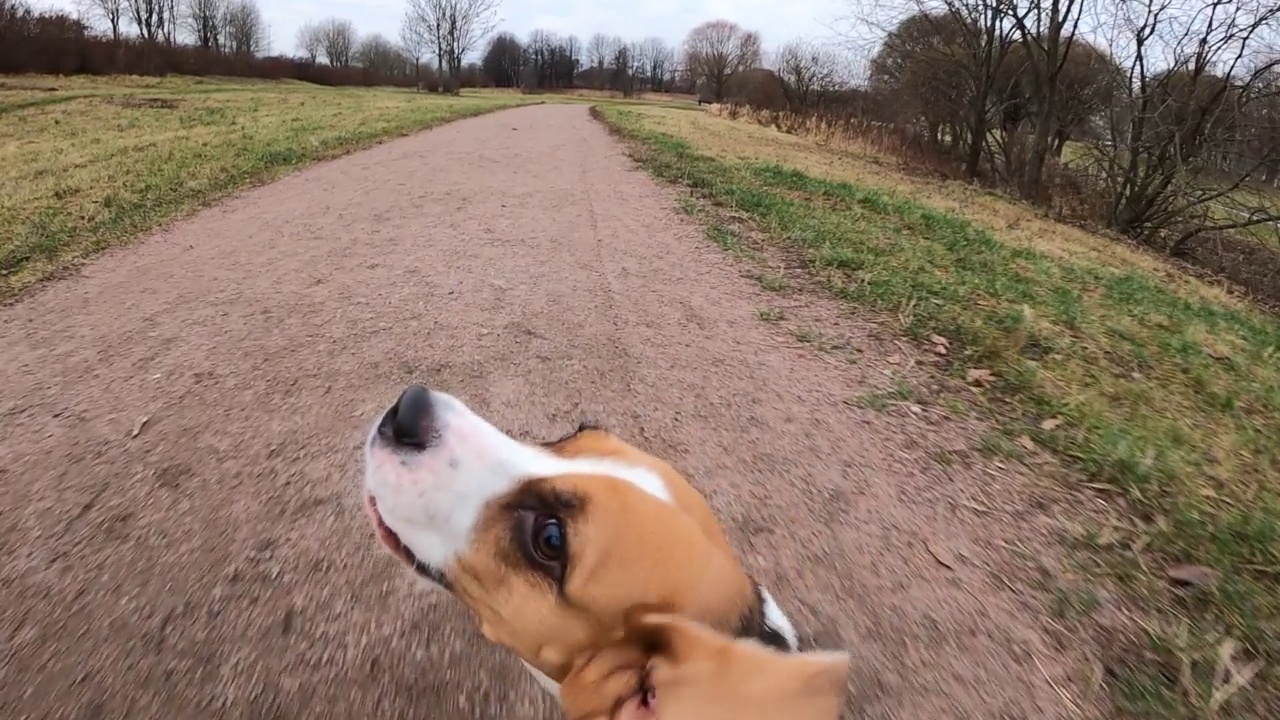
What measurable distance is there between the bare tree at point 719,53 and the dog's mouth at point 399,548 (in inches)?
2522

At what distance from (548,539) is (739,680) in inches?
23.0

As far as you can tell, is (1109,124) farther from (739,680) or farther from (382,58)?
(382,58)

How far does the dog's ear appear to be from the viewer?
1.25 metres

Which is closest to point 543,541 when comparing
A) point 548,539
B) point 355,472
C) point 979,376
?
point 548,539

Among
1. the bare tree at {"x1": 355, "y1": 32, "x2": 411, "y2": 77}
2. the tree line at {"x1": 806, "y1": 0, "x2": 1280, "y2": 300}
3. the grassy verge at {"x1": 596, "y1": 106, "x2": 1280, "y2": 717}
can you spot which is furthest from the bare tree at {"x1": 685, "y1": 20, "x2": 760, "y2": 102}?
the grassy verge at {"x1": 596, "y1": 106, "x2": 1280, "y2": 717}

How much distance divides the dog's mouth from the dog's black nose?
20 cm

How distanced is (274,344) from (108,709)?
282 centimetres

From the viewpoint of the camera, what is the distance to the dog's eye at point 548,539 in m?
1.68

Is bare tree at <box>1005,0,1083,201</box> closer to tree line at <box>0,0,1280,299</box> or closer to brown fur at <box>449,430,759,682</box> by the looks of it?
tree line at <box>0,0,1280,299</box>

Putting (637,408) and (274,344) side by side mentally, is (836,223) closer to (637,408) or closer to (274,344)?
(637,408)

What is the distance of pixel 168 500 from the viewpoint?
10.1 ft

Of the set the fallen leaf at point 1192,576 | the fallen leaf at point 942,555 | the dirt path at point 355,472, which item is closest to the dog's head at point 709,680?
the dirt path at point 355,472

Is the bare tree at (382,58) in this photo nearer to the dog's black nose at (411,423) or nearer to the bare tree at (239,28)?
the bare tree at (239,28)

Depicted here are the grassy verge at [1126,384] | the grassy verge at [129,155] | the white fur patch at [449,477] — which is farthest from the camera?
the grassy verge at [129,155]
